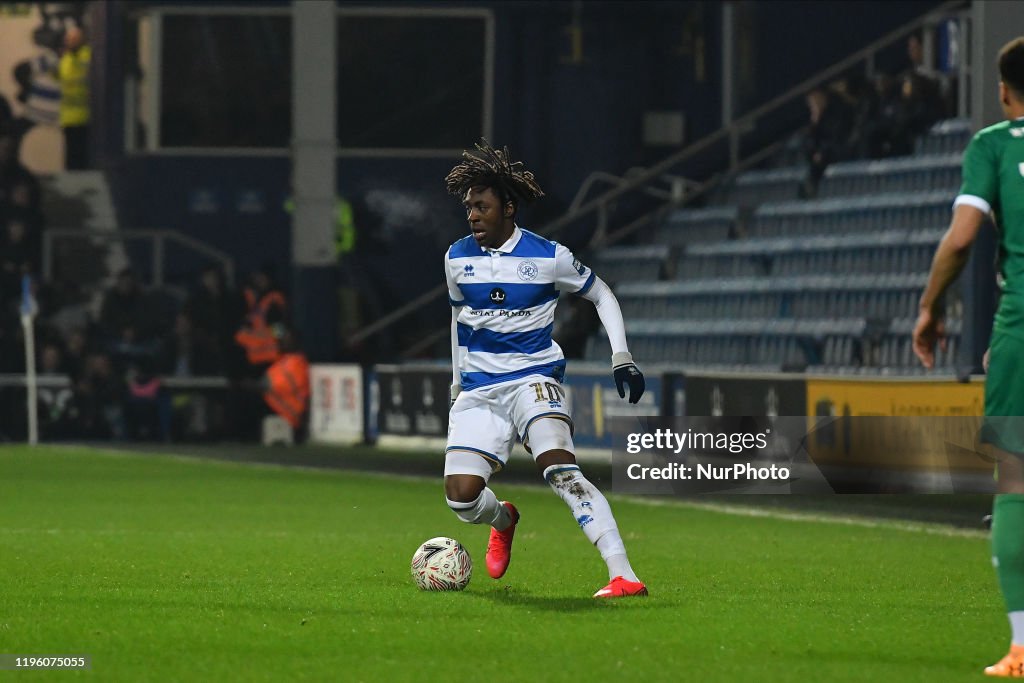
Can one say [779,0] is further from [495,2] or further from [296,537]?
[296,537]

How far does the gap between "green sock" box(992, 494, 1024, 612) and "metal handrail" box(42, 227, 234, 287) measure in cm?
2676

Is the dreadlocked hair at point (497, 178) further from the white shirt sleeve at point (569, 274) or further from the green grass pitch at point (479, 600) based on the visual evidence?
the green grass pitch at point (479, 600)

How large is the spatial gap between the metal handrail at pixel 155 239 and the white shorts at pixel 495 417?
23620mm

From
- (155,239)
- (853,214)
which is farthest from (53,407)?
(853,214)

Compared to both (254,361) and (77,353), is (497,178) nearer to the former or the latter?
(254,361)

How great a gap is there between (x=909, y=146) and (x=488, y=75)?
10284mm

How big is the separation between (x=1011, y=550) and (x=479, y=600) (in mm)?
3129

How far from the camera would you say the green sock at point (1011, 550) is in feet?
22.1

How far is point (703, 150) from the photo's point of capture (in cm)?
A: 3216

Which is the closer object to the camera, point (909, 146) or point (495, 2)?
point (909, 146)

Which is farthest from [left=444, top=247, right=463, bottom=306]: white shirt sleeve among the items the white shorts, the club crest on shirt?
the white shorts

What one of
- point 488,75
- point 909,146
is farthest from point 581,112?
point 909,146

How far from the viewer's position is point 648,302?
27.9 m

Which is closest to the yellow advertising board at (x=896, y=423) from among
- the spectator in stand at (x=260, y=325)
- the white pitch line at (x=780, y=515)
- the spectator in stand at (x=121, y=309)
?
the white pitch line at (x=780, y=515)
